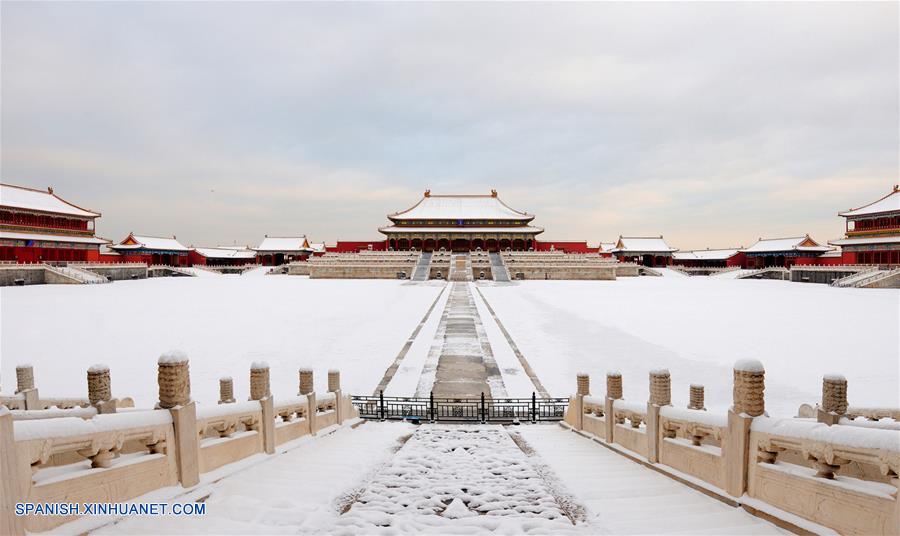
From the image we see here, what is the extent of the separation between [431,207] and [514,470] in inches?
2561

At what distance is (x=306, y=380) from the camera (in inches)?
310

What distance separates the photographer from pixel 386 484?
521 centimetres

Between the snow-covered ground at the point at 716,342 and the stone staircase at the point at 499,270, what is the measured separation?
18.7 m

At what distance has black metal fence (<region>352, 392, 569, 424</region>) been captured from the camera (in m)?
9.89

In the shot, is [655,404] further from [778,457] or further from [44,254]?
[44,254]

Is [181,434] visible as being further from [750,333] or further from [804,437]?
[750,333]

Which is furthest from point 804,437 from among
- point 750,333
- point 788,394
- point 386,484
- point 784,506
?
point 750,333

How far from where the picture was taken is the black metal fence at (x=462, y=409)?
389 inches

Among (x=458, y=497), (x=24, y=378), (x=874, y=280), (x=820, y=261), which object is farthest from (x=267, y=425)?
(x=820, y=261)

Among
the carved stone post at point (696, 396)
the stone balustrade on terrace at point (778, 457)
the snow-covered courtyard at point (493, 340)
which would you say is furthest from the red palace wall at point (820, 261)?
the stone balustrade on terrace at point (778, 457)

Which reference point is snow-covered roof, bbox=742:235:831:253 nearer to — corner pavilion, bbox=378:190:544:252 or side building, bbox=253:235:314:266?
corner pavilion, bbox=378:190:544:252

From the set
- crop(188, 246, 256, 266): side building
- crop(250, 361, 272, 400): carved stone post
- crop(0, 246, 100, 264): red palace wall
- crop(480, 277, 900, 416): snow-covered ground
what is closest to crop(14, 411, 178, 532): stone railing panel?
crop(250, 361, 272, 400): carved stone post

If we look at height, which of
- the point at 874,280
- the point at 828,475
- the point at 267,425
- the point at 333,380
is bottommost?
the point at 874,280

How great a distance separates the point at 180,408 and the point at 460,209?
65228mm
